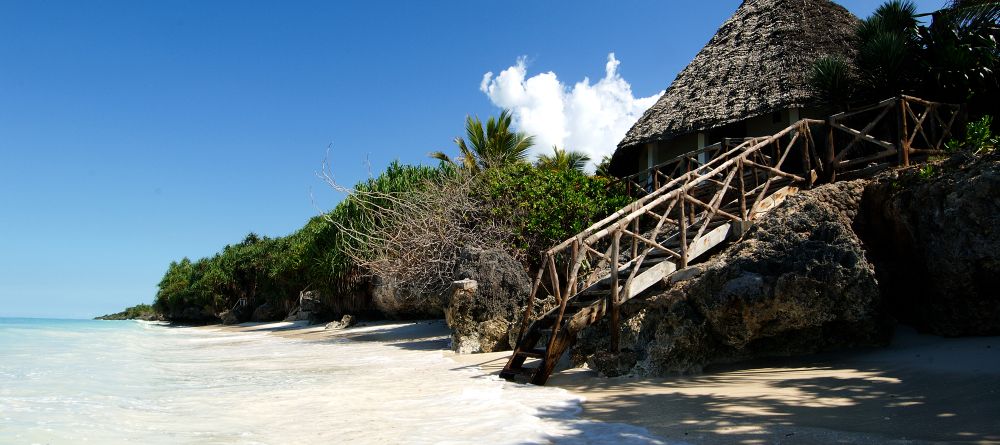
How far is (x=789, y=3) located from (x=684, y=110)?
181 inches

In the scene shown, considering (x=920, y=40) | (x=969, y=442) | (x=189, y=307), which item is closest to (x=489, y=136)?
(x=920, y=40)

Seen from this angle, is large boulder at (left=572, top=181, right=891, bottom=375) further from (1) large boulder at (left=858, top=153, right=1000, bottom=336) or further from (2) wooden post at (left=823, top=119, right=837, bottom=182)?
(2) wooden post at (left=823, top=119, right=837, bottom=182)

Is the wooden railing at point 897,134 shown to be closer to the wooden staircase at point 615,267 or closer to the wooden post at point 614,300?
the wooden staircase at point 615,267

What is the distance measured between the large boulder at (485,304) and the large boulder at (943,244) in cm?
566

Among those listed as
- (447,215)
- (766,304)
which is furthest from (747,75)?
(766,304)

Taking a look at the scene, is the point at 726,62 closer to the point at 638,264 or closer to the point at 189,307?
the point at 638,264

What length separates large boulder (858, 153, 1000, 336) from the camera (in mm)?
7066

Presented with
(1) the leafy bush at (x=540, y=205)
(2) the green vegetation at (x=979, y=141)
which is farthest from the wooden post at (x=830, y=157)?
(1) the leafy bush at (x=540, y=205)

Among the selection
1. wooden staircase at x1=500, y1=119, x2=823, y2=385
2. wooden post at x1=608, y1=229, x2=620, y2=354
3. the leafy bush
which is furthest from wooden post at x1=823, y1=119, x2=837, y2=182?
the leafy bush

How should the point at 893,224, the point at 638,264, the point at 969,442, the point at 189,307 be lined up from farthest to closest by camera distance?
the point at 189,307
the point at 893,224
the point at 638,264
the point at 969,442

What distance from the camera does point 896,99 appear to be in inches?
350

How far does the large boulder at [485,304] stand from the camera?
1059 cm

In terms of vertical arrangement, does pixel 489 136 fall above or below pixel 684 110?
above

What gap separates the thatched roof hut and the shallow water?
27.2 feet
